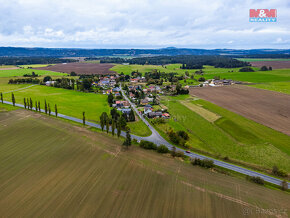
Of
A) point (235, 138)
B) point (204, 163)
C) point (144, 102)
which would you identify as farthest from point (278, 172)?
point (144, 102)

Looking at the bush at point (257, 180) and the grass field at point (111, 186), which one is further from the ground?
the grass field at point (111, 186)

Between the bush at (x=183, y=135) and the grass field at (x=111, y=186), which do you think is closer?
the grass field at (x=111, y=186)

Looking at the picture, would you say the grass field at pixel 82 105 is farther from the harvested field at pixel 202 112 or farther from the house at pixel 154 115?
the harvested field at pixel 202 112

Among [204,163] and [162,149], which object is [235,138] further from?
[162,149]

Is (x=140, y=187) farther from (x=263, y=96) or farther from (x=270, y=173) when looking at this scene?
(x=263, y=96)

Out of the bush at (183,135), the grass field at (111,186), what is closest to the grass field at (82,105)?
the bush at (183,135)

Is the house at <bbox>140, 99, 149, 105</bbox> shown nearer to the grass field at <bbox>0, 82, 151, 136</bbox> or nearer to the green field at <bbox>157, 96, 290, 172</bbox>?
the grass field at <bbox>0, 82, 151, 136</bbox>
